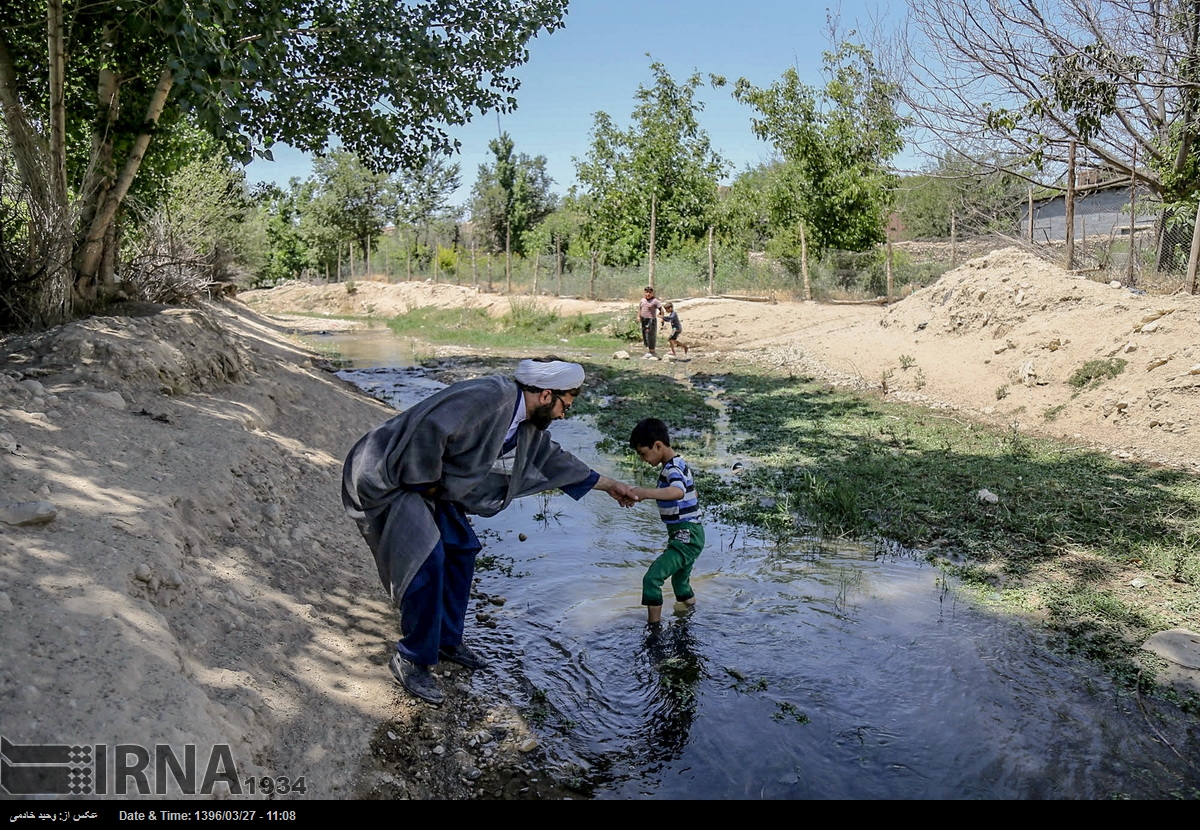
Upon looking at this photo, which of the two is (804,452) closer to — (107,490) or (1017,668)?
(1017,668)

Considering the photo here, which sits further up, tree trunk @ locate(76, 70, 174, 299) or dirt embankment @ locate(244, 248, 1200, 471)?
tree trunk @ locate(76, 70, 174, 299)

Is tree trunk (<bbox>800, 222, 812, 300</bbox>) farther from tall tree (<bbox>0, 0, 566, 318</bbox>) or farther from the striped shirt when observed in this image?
the striped shirt

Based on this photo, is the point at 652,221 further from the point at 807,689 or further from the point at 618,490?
the point at 807,689

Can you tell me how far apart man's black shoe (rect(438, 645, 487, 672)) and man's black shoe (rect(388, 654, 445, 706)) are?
1.06 ft

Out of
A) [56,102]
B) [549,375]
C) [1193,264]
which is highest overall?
[56,102]

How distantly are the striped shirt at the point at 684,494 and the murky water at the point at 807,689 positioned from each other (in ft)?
2.11

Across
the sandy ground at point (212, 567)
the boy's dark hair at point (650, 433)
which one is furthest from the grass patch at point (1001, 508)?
the boy's dark hair at point (650, 433)

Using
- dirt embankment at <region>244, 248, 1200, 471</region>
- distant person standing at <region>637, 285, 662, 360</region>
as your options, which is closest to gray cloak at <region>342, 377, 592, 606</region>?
dirt embankment at <region>244, 248, 1200, 471</region>

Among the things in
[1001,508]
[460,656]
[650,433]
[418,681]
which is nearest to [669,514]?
[650,433]

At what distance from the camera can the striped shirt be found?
4.69m

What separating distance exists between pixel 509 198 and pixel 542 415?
41.5 metres

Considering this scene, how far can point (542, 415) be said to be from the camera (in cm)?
389

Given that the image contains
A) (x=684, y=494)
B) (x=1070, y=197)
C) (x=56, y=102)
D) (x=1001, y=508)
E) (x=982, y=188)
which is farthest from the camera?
(x=982, y=188)

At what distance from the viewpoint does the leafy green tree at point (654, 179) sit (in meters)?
27.2
